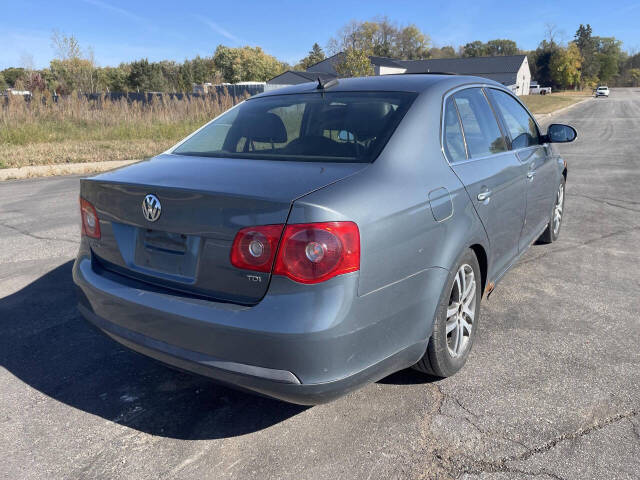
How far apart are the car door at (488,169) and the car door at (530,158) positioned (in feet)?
0.59

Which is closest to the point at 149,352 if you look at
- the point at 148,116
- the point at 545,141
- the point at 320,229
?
the point at 320,229

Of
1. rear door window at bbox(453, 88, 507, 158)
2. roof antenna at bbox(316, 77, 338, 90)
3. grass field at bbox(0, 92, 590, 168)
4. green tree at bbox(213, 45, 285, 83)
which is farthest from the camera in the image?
green tree at bbox(213, 45, 285, 83)

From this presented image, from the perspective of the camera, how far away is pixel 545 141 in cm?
470

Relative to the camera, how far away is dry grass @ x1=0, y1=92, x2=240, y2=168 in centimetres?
1336

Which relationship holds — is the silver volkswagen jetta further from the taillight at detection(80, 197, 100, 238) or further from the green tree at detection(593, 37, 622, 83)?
the green tree at detection(593, 37, 622, 83)

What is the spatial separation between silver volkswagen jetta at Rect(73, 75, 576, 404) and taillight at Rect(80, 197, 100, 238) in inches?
0.5

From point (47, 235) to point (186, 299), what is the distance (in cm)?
468

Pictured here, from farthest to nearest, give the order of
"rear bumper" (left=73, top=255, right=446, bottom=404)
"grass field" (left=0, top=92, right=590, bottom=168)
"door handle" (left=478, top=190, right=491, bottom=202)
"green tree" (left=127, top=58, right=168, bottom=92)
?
"green tree" (left=127, top=58, right=168, bottom=92) → "grass field" (left=0, top=92, right=590, bottom=168) → "door handle" (left=478, top=190, right=491, bottom=202) → "rear bumper" (left=73, top=255, right=446, bottom=404)

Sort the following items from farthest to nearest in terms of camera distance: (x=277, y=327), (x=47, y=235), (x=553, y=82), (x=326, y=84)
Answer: (x=553, y=82) < (x=47, y=235) < (x=326, y=84) < (x=277, y=327)

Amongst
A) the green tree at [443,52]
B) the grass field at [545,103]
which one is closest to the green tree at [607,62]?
the green tree at [443,52]

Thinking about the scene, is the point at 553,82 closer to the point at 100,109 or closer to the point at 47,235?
the point at 100,109

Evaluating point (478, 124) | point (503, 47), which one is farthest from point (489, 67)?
point (478, 124)

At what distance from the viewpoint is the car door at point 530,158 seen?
3961 millimetres

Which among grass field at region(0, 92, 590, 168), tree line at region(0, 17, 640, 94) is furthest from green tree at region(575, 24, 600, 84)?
grass field at region(0, 92, 590, 168)
